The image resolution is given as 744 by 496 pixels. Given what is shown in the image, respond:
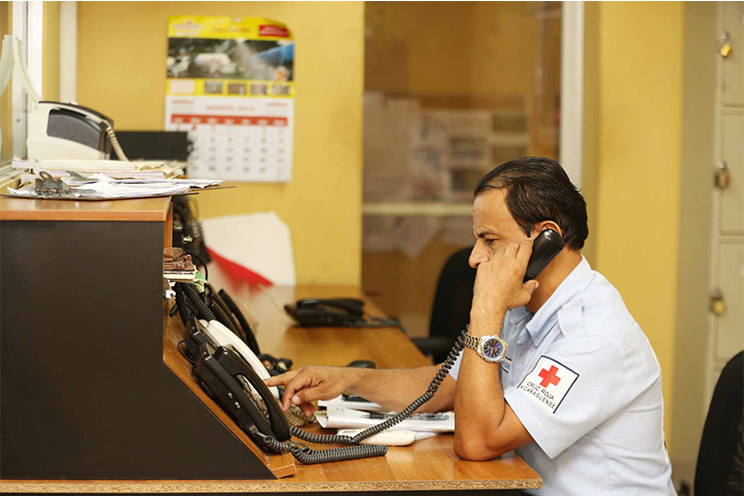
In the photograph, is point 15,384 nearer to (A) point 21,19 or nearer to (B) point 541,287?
(B) point 541,287

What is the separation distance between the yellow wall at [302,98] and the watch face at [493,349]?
188 cm

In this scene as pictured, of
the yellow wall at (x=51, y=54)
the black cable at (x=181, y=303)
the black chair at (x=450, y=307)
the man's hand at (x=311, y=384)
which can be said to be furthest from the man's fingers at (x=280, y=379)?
the yellow wall at (x=51, y=54)

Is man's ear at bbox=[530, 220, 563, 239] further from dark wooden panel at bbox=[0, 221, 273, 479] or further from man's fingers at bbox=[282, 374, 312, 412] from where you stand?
dark wooden panel at bbox=[0, 221, 273, 479]

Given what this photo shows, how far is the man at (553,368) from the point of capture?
1.34 m

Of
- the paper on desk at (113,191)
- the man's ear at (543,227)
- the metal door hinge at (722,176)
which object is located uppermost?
the metal door hinge at (722,176)

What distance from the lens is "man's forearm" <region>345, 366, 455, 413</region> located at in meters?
1.66

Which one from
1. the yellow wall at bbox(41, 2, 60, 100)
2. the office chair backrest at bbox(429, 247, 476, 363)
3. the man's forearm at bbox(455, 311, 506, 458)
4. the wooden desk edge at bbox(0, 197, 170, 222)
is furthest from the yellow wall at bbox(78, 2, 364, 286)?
the wooden desk edge at bbox(0, 197, 170, 222)

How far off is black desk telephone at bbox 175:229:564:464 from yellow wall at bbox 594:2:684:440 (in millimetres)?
1843

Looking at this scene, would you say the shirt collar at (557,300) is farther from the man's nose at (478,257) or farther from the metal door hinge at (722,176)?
the metal door hinge at (722,176)

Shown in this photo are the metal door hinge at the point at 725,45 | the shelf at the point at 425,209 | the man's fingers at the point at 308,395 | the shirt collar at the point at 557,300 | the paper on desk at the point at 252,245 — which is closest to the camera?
the shirt collar at the point at 557,300

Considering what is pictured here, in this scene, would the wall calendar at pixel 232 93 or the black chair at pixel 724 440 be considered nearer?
the black chair at pixel 724 440

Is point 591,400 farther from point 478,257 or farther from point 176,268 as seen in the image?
point 176,268

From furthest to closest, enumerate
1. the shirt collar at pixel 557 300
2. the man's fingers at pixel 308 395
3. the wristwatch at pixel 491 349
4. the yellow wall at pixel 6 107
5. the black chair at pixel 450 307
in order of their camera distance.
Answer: the black chair at pixel 450 307 < the yellow wall at pixel 6 107 < the man's fingers at pixel 308 395 < the shirt collar at pixel 557 300 < the wristwatch at pixel 491 349

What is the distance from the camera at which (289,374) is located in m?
1.59
